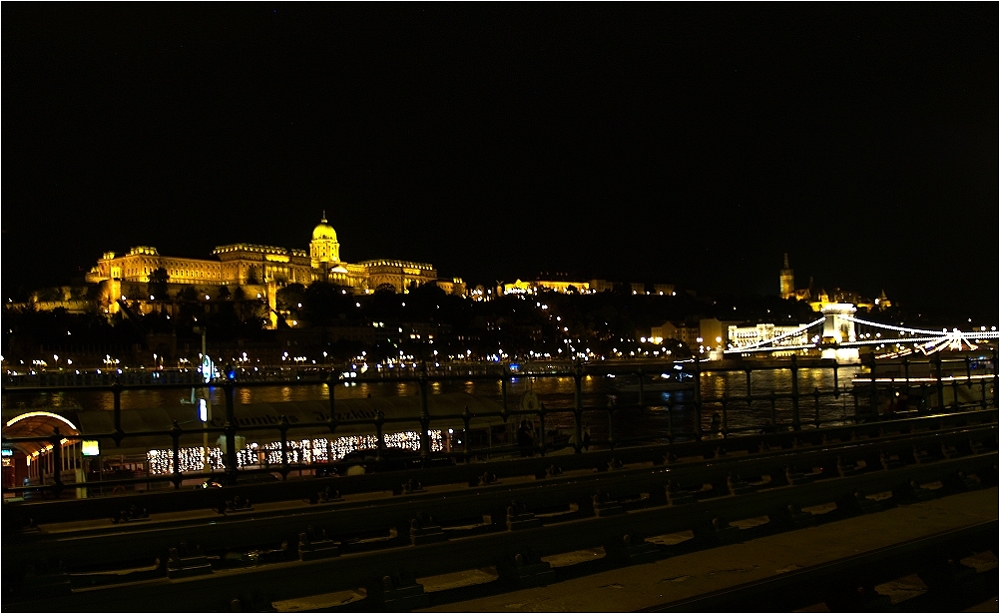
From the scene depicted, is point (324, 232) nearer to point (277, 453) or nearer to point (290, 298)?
point (290, 298)

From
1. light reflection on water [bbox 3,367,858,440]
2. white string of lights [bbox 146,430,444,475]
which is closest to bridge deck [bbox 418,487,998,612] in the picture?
light reflection on water [bbox 3,367,858,440]

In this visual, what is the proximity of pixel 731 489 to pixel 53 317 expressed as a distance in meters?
116

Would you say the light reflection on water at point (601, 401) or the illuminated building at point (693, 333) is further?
the illuminated building at point (693, 333)

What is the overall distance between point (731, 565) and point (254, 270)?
14363cm

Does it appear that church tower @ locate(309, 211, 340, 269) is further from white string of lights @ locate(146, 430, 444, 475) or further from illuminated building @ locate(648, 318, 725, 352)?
white string of lights @ locate(146, 430, 444, 475)

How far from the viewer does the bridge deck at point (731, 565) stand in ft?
14.3

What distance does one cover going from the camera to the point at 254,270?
143 meters

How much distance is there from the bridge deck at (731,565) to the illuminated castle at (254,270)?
131435mm

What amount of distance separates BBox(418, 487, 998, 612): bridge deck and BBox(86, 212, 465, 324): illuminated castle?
131m

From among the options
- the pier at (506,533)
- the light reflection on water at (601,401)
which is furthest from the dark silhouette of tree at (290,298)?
the pier at (506,533)

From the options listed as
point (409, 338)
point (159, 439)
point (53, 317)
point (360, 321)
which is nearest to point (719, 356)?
point (409, 338)

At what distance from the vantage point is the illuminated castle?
440 feet

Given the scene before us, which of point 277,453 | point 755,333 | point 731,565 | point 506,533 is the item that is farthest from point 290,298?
point 506,533

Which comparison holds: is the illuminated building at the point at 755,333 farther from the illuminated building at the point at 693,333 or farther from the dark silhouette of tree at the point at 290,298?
the dark silhouette of tree at the point at 290,298
